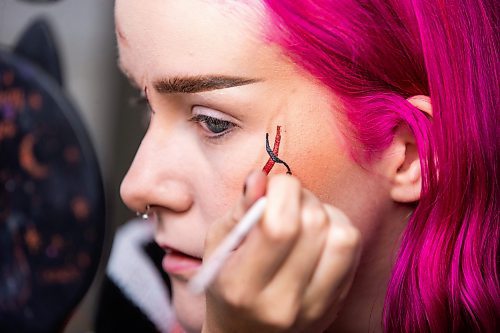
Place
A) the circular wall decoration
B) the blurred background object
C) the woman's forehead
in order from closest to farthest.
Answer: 1. the woman's forehead
2. the circular wall decoration
3. the blurred background object

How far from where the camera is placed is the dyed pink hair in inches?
36.7

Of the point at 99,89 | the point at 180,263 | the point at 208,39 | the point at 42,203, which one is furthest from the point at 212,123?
the point at 99,89

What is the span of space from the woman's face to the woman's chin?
67mm

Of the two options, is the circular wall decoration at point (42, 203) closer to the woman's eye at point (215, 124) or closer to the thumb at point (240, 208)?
the woman's eye at point (215, 124)

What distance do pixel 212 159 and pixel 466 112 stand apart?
0.34 m

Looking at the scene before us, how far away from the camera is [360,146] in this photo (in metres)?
0.96

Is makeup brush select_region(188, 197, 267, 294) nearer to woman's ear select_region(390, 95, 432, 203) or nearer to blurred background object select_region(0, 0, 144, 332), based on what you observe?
woman's ear select_region(390, 95, 432, 203)

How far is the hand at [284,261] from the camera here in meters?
0.71

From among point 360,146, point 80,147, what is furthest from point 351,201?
point 80,147

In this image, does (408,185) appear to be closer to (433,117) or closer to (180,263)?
(433,117)

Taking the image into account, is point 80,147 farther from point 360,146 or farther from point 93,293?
point 93,293

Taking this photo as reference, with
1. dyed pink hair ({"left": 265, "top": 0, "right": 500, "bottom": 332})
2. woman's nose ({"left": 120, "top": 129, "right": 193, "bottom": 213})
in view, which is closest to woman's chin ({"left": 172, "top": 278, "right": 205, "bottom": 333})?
woman's nose ({"left": 120, "top": 129, "right": 193, "bottom": 213})

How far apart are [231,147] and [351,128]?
16 cm

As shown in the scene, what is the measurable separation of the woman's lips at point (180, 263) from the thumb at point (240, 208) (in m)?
0.23
